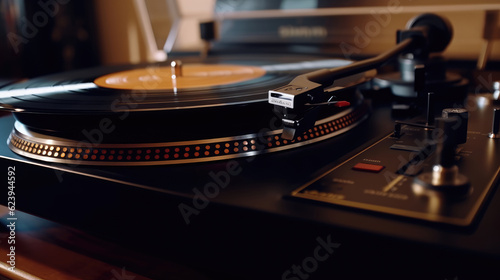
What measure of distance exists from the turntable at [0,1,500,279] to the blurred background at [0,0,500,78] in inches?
14.8

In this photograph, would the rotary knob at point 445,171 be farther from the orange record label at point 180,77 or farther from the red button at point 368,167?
the orange record label at point 180,77

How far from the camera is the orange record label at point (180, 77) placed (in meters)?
0.85

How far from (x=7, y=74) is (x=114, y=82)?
1418 millimetres

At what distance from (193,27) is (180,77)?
77cm

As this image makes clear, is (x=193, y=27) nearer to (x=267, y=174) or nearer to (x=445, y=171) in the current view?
(x=267, y=174)

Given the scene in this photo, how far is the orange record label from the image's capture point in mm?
852

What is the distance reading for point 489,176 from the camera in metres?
0.49

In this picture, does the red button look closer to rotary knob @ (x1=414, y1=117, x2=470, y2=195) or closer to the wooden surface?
rotary knob @ (x1=414, y1=117, x2=470, y2=195)

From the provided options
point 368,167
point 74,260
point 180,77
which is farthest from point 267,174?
point 180,77

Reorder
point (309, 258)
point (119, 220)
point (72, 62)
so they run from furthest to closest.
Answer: point (72, 62) → point (119, 220) → point (309, 258)

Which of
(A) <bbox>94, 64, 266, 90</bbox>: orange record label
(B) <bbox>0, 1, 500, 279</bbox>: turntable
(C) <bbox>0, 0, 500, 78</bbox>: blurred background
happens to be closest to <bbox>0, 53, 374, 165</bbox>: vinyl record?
(B) <bbox>0, 1, 500, 279</bbox>: turntable

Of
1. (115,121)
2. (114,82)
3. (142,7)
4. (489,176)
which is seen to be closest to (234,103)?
(115,121)

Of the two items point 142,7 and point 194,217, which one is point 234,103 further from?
point 142,7

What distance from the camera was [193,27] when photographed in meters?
1.67
